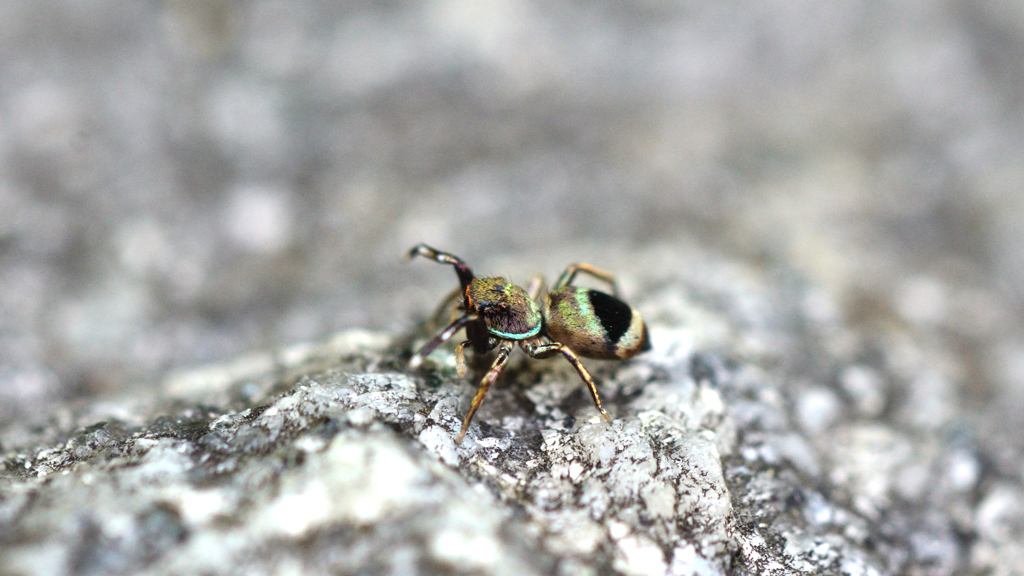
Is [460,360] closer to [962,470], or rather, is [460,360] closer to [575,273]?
[575,273]

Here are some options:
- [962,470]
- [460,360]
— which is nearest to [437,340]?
[460,360]

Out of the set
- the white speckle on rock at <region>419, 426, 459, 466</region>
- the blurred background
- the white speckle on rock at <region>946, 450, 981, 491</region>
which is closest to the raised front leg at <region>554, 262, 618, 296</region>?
the blurred background

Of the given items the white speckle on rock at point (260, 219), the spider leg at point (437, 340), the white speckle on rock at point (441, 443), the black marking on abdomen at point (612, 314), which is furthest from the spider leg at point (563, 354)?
the white speckle on rock at point (260, 219)

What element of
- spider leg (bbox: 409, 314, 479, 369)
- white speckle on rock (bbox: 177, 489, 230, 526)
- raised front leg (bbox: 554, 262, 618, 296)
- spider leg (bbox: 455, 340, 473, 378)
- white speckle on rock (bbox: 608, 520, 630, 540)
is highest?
raised front leg (bbox: 554, 262, 618, 296)

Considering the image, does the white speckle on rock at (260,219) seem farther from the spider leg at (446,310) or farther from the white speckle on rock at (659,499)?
the white speckle on rock at (659,499)

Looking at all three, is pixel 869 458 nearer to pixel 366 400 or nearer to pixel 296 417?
pixel 366 400

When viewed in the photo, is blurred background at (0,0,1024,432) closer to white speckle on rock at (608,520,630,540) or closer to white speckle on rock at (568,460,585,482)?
white speckle on rock at (568,460,585,482)
